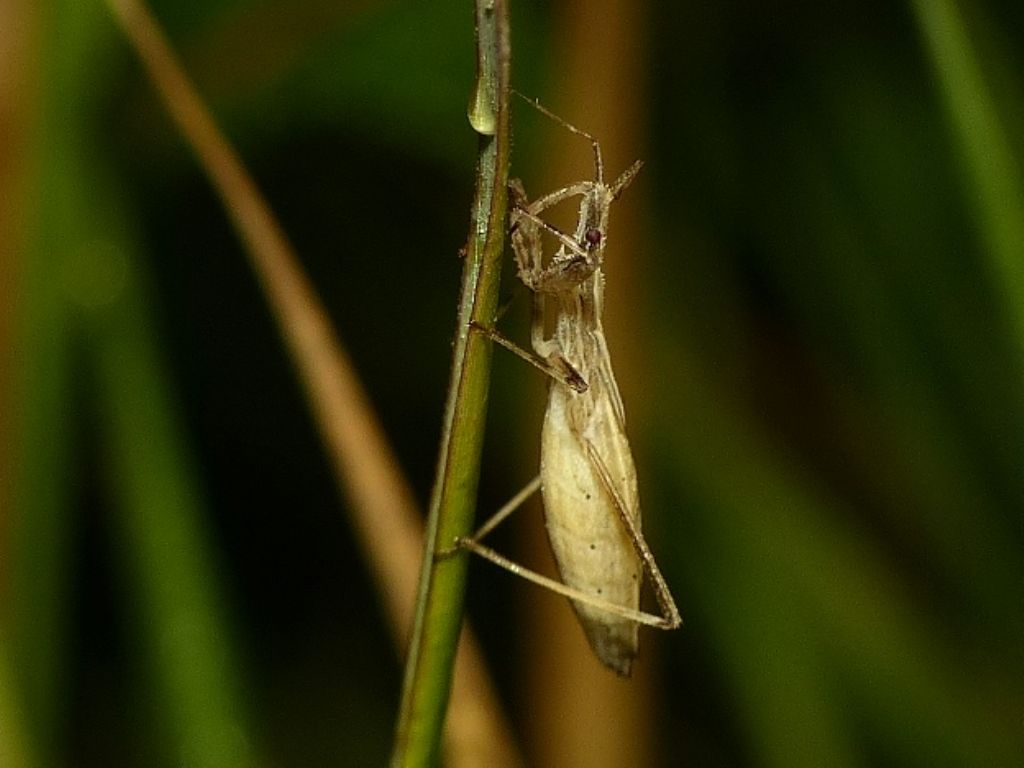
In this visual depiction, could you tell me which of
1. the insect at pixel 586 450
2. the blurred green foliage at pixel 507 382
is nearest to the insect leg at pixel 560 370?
the insect at pixel 586 450

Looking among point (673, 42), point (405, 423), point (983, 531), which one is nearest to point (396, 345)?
point (405, 423)

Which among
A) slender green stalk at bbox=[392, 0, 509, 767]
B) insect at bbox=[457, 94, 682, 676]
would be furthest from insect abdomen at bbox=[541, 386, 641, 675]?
slender green stalk at bbox=[392, 0, 509, 767]

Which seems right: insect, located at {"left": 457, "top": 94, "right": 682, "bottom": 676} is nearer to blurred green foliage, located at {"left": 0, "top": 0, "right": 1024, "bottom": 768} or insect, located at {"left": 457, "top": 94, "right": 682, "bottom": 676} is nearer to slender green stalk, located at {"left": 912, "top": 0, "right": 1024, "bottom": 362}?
slender green stalk, located at {"left": 912, "top": 0, "right": 1024, "bottom": 362}

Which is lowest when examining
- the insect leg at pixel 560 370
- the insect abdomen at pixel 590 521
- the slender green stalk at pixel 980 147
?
the insect abdomen at pixel 590 521

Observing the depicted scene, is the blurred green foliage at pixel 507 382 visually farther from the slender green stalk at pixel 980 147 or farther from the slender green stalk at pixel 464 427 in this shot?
the slender green stalk at pixel 464 427

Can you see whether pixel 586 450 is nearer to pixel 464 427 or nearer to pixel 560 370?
pixel 560 370

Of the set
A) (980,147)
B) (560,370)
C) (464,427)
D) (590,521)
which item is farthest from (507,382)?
(464,427)

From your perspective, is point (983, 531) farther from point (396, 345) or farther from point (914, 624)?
point (396, 345)
